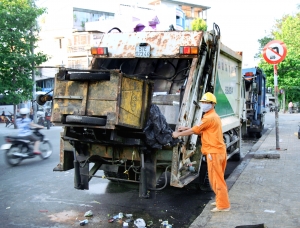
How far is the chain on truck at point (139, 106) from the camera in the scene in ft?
13.5

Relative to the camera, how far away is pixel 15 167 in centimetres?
850

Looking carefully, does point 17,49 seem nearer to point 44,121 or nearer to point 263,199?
point 44,121

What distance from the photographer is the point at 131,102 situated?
13.5 feet

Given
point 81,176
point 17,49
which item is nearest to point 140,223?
point 81,176

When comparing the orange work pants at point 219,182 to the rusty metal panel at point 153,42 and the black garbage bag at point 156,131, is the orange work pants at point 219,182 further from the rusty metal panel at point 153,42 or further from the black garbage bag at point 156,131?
the rusty metal panel at point 153,42

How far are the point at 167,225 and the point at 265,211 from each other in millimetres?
1253

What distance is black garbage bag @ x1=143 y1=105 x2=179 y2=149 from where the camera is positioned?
440 centimetres

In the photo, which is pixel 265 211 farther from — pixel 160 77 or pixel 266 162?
pixel 266 162

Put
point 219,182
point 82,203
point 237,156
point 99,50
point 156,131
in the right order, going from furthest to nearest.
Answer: point 237,156 → point 99,50 → point 82,203 → point 219,182 → point 156,131

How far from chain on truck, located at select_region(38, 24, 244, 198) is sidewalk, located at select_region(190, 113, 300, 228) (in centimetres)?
60

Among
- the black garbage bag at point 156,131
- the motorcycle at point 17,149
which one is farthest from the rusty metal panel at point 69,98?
the motorcycle at point 17,149

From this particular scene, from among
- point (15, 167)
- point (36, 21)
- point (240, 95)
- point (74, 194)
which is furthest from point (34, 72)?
point (74, 194)

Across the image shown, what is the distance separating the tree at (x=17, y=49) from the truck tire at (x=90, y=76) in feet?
49.4

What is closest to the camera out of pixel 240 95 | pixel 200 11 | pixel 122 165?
pixel 122 165
